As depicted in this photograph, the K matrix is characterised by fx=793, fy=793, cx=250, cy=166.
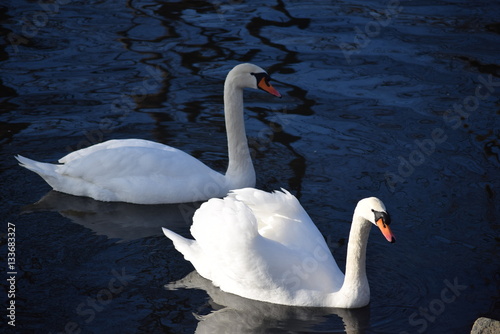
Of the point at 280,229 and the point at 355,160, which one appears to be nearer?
the point at 280,229

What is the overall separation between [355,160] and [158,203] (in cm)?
251

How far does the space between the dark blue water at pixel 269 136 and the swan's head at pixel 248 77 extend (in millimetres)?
1099

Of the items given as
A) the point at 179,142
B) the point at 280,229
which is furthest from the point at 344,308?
the point at 179,142

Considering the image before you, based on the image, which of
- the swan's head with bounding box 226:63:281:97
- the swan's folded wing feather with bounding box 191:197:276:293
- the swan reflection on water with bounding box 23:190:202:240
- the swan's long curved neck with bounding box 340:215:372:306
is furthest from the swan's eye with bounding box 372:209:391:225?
the swan's head with bounding box 226:63:281:97

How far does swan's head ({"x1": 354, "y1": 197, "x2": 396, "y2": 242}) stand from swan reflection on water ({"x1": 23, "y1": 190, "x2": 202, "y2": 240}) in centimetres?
235

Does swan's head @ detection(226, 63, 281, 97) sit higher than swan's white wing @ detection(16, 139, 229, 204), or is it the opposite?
swan's head @ detection(226, 63, 281, 97)

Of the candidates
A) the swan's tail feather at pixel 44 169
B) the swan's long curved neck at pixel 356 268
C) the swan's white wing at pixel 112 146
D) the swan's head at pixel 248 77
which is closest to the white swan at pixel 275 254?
the swan's long curved neck at pixel 356 268

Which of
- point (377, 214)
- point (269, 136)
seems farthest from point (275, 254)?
point (269, 136)

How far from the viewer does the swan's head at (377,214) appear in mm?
6047

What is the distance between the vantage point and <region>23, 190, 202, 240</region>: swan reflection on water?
26.0ft

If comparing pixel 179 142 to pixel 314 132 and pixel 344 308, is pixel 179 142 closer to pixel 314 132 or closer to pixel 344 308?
pixel 314 132

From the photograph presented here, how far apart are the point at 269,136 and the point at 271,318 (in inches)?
162

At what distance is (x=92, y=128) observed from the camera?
10297 millimetres

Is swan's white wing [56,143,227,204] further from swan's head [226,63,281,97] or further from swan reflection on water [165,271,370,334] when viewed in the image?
swan reflection on water [165,271,370,334]
